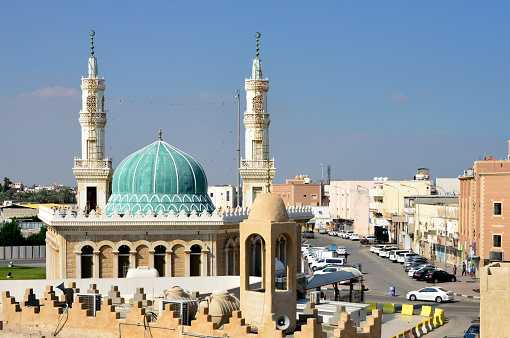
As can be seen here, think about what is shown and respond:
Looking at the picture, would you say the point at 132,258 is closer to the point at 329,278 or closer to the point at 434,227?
the point at 329,278

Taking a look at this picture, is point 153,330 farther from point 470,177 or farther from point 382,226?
point 382,226

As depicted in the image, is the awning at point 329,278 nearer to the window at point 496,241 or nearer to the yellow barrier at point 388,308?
the yellow barrier at point 388,308

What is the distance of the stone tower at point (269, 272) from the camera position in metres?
17.9

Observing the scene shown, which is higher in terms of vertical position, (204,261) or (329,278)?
(204,261)

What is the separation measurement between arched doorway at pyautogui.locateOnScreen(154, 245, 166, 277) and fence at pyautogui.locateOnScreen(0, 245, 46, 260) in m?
35.6

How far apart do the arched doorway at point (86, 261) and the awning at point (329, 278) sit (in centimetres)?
999

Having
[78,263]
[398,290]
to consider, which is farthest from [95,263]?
[398,290]

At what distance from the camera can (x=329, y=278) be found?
35562 mm

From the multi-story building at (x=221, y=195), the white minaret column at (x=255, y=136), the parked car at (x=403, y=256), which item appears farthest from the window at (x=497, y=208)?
the multi-story building at (x=221, y=195)

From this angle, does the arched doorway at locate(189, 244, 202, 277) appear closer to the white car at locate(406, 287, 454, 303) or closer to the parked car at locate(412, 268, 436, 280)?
the white car at locate(406, 287, 454, 303)

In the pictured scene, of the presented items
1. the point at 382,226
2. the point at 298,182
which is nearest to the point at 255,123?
the point at 382,226

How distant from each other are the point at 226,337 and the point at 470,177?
41.0 metres

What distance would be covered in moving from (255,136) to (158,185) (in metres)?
9.74

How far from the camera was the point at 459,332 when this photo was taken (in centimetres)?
3397
